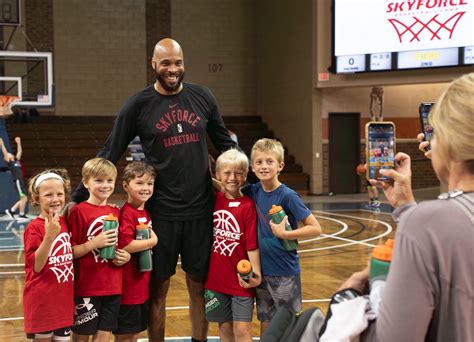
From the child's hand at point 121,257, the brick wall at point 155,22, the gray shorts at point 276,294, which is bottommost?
the gray shorts at point 276,294

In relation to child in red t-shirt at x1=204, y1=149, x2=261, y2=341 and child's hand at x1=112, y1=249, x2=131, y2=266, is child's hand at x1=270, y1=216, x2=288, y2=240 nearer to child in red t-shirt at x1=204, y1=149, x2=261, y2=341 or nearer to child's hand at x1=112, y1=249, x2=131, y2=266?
child in red t-shirt at x1=204, y1=149, x2=261, y2=341

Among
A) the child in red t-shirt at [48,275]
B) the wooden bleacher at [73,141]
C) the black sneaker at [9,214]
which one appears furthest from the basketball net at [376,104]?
the child in red t-shirt at [48,275]

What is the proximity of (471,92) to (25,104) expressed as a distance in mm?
14416

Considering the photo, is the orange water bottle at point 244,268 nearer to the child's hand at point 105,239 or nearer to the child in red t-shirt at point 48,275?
the child's hand at point 105,239

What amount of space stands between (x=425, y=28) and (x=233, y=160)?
11.6 metres

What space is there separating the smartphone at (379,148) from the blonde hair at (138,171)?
4.22ft

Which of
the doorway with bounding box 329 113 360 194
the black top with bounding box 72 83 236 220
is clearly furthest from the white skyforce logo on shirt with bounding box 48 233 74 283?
the doorway with bounding box 329 113 360 194

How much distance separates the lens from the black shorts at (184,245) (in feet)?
12.3

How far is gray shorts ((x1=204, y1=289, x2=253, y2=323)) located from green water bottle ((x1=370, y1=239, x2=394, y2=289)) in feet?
6.64

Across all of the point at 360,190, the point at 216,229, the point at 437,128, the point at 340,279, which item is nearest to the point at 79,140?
the point at 360,190

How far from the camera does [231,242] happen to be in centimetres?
365

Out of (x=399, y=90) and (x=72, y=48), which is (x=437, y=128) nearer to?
(x=399, y=90)

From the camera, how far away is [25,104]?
14727 millimetres

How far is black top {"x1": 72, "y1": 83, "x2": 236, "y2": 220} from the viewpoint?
3744mm
